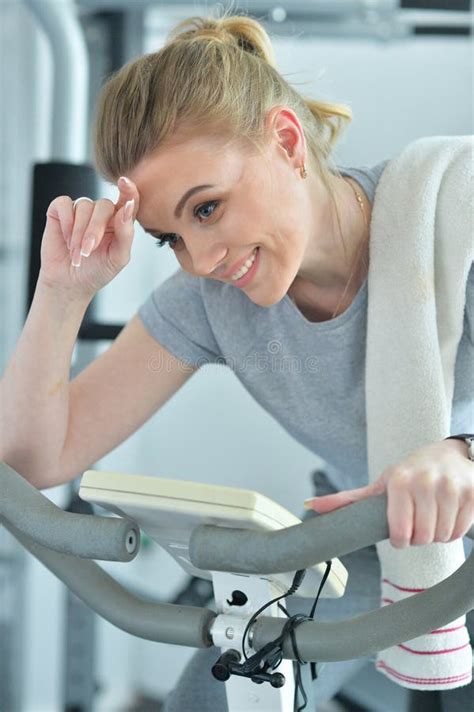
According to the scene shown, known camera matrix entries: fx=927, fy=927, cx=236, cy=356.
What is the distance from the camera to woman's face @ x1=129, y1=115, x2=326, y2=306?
987 millimetres

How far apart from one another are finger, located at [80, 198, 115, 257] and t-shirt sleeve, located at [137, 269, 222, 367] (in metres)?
0.25

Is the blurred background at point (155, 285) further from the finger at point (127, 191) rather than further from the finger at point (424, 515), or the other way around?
the finger at point (424, 515)

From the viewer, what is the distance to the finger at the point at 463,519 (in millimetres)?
720

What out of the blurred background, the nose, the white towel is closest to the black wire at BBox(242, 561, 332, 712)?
the white towel

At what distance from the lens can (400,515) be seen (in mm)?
695

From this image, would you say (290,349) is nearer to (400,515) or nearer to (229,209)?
(229,209)

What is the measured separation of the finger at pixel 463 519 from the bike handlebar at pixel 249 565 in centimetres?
2

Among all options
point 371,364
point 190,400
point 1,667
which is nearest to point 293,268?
point 371,364

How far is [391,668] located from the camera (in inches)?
43.7

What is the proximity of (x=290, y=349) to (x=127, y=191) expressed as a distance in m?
0.33

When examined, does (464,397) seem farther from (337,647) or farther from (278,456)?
(278,456)

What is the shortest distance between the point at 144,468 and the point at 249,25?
121cm

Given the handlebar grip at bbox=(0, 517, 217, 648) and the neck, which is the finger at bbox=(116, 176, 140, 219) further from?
the handlebar grip at bbox=(0, 517, 217, 648)

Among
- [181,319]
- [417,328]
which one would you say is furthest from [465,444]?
[181,319]
